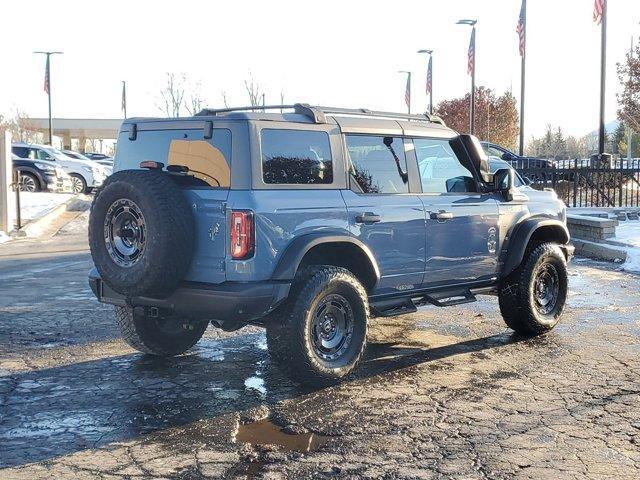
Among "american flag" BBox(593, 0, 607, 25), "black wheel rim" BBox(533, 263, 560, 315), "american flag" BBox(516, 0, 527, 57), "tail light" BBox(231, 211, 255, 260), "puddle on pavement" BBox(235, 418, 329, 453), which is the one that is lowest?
"puddle on pavement" BBox(235, 418, 329, 453)

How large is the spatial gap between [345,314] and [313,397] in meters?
0.72

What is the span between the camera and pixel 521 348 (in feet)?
22.9

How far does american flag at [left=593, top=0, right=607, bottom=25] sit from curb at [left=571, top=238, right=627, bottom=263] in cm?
1240

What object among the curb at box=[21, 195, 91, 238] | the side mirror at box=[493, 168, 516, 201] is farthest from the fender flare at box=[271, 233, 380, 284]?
the curb at box=[21, 195, 91, 238]

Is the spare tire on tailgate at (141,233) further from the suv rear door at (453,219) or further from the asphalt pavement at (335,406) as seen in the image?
the suv rear door at (453,219)

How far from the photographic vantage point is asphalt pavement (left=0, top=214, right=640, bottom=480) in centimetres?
422

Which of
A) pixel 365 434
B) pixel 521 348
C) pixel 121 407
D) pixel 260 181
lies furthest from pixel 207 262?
pixel 521 348

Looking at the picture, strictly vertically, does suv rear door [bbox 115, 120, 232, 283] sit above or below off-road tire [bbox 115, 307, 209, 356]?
above

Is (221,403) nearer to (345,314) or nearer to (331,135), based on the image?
(345,314)

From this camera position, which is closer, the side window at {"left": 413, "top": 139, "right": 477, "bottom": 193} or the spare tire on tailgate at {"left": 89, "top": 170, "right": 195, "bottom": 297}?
the spare tire on tailgate at {"left": 89, "top": 170, "right": 195, "bottom": 297}

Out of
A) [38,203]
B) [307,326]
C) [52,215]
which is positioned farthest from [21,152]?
[307,326]

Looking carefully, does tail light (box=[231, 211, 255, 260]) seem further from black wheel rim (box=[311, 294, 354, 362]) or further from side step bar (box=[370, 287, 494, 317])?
side step bar (box=[370, 287, 494, 317])

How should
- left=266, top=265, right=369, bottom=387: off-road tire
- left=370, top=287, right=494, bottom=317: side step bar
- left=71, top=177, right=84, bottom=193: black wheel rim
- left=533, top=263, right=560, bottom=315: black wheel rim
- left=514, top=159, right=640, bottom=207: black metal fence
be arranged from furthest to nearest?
1. left=71, top=177, right=84, bottom=193: black wheel rim
2. left=514, top=159, right=640, bottom=207: black metal fence
3. left=533, top=263, right=560, bottom=315: black wheel rim
4. left=370, top=287, right=494, bottom=317: side step bar
5. left=266, top=265, right=369, bottom=387: off-road tire

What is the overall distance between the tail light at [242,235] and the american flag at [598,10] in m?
22.3
